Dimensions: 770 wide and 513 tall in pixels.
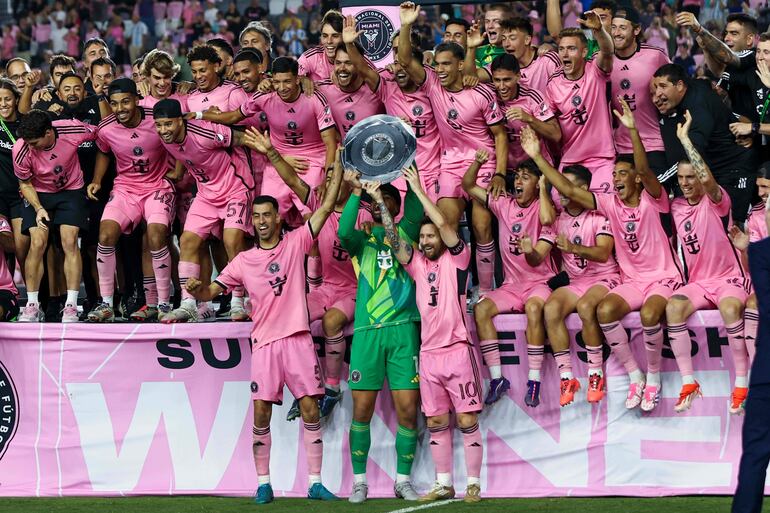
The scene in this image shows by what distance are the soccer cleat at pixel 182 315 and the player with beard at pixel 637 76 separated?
371 centimetres

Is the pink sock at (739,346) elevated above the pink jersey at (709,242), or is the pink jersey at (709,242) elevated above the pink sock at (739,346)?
the pink jersey at (709,242)

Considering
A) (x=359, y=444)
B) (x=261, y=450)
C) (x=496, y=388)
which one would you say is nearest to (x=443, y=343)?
(x=496, y=388)

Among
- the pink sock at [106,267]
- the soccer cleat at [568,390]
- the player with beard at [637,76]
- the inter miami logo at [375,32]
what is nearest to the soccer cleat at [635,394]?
the soccer cleat at [568,390]

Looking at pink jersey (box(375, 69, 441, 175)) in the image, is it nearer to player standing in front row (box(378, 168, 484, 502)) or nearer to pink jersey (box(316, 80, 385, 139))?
pink jersey (box(316, 80, 385, 139))

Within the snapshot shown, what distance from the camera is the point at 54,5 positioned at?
2381cm

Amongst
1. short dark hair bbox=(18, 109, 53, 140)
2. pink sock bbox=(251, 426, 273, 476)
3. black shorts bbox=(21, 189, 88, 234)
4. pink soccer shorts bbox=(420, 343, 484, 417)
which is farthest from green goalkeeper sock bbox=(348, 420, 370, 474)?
short dark hair bbox=(18, 109, 53, 140)

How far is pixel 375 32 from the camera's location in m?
10.7

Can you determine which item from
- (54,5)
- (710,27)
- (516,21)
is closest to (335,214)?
(516,21)

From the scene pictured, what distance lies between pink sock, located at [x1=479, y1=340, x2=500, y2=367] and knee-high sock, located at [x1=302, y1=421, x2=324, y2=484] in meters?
1.30

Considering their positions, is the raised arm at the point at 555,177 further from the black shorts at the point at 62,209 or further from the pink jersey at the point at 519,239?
the black shorts at the point at 62,209

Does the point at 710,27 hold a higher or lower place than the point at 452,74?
higher

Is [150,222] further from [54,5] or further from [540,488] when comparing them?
[54,5]

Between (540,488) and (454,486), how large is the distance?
0.63 meters

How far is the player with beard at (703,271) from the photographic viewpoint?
882cm
